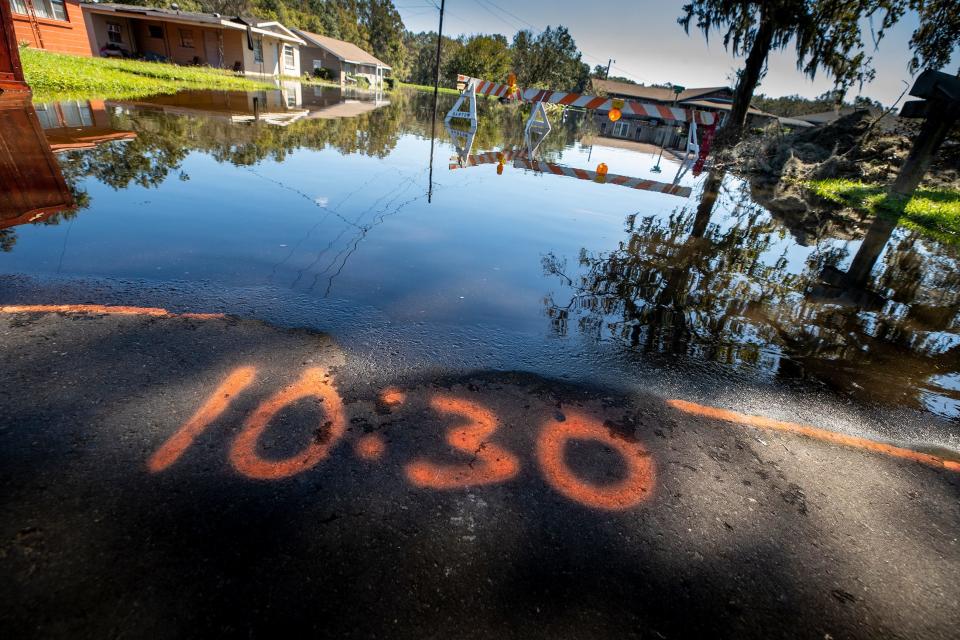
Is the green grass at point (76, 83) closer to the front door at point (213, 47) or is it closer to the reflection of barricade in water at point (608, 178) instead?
the reflection of barricade in water at point (608, 178)

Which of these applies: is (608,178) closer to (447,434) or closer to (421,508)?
(447,434)

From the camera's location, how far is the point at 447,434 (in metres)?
2.75

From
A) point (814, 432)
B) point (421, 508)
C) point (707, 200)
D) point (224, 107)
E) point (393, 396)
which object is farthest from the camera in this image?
point (224, 107)

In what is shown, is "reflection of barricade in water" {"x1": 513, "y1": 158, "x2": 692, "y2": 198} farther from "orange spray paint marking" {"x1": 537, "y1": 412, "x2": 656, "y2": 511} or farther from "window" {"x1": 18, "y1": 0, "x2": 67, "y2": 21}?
"window" {"x1": 18, "y1": 0, "x2": 67, "y2": 21}

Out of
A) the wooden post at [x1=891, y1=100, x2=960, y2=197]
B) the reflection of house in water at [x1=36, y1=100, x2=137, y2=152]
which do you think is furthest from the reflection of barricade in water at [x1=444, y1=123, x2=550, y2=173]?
the wooden post at [x1=891, y1=100, x2=960, y2=197]

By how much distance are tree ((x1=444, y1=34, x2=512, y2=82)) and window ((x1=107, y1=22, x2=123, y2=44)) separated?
45.3 metres

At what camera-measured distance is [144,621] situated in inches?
65.5

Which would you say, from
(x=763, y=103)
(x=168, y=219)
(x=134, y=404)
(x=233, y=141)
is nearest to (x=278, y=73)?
(x=233, y=141)

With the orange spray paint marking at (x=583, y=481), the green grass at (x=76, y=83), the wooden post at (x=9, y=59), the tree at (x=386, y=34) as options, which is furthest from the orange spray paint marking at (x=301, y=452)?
the tree at (x=386, y=34)

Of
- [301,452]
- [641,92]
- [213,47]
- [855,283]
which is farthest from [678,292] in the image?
[641,92]

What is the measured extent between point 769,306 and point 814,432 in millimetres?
2485

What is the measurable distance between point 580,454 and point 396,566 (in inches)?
50.5

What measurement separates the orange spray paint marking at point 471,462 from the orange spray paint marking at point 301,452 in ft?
1.81

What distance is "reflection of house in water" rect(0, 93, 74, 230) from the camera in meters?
5.25
